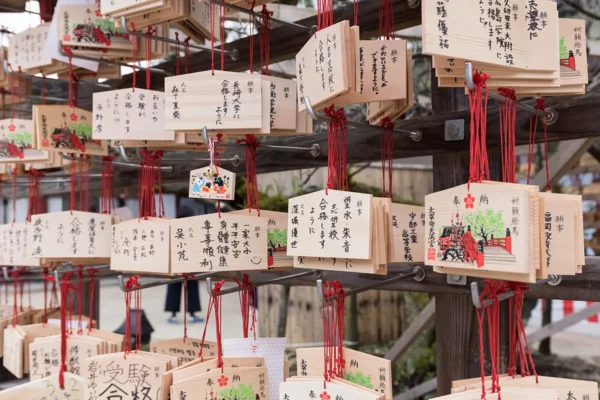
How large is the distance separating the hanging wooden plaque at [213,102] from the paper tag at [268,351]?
47 cm

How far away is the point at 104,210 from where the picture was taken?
195 cm

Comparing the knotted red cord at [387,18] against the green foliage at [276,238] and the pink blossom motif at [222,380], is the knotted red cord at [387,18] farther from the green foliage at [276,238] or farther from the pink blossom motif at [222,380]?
the pink blossom motif at [222,380]

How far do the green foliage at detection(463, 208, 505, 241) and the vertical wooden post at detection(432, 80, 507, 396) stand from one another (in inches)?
21.9

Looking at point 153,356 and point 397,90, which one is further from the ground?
point 397,90

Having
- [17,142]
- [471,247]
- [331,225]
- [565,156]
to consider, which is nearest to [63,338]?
[17,142]

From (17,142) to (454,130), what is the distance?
1.32 metres

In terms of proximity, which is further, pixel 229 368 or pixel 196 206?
pixel 196 206

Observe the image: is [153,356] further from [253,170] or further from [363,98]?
[363,98]

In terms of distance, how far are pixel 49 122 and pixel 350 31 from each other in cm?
98

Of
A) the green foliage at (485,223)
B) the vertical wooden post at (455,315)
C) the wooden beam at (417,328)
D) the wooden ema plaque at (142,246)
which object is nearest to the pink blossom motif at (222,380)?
the wooden ema plaque at (142,246)

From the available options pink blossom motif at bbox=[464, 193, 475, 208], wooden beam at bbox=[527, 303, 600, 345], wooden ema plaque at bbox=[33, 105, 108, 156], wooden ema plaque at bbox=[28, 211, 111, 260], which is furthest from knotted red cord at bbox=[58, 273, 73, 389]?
wooden beam at bbox=[527, 303, 600, 345]

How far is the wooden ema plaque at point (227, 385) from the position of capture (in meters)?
1.29

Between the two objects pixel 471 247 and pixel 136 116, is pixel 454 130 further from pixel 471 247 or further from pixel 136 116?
pixel 136 116

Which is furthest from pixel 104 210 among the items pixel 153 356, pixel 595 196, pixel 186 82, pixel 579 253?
pixel 595 196
